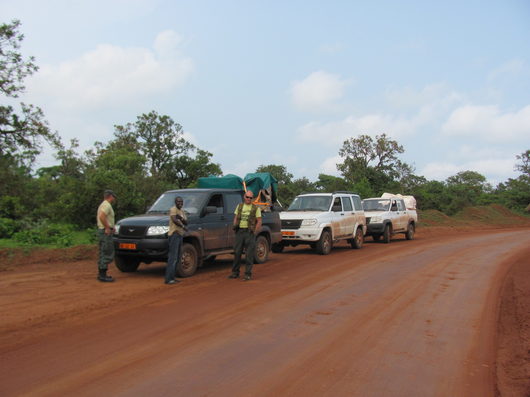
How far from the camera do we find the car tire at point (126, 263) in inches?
404

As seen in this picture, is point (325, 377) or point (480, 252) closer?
point (325, 377)

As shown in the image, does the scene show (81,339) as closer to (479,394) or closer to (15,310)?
(15,310)

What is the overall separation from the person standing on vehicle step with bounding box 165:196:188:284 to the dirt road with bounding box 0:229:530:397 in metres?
0.36

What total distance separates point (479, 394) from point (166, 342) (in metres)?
3.24

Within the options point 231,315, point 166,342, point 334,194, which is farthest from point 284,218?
point 166,342

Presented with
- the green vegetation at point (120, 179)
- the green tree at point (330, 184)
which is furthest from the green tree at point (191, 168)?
the green tree at point (330, 184)

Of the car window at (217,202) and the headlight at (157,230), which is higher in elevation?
the car window at (217,202)

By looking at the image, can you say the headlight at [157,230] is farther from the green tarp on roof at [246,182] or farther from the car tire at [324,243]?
the car tire at [324,243]

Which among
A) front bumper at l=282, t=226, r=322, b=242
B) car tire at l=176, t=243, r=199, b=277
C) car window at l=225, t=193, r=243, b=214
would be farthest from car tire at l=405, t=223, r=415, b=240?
car tire at l=176, t=243, r=199, b=277

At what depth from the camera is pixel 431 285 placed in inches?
351

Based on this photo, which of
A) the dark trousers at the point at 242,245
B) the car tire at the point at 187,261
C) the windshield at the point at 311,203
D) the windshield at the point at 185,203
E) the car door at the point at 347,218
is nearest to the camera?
the car tire at the point at 187,261

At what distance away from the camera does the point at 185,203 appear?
10.7 metres

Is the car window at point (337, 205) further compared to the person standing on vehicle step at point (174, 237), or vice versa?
the car window at point (337, 205)

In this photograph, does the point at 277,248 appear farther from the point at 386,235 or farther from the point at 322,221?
the point at 386,235
